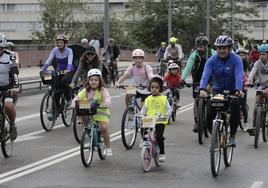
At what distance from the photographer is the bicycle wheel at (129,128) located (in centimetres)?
1155

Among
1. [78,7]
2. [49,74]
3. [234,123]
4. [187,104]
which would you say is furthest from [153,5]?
[234,123]

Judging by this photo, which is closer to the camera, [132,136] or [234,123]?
[234,123]

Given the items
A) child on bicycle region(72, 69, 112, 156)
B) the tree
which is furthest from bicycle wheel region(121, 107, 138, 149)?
the tree

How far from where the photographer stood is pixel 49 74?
14023mm

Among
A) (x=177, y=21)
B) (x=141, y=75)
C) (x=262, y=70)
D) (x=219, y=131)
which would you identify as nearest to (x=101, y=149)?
(x=219, y=131)

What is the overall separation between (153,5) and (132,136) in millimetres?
49984

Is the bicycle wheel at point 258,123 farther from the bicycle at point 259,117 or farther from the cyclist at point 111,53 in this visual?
the cyclist at point 111,53

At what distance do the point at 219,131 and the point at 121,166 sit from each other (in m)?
1.64

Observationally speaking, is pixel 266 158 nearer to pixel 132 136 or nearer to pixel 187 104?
pixel 132 136

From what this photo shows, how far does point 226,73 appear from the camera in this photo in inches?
393

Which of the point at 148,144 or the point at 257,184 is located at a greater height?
the point at 148,144

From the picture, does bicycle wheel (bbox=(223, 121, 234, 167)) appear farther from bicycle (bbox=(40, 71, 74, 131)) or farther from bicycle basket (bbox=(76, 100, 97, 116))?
bicycle (bbox=(40, 71, 74, 131))

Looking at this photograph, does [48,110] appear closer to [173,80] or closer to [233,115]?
[173,80]

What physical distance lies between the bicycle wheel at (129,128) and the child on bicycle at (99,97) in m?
1.03
